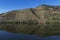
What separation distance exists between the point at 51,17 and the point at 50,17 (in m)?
1.37

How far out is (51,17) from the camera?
19912 centimetres

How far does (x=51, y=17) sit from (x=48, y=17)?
3619 mm

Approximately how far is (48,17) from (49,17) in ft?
5.39

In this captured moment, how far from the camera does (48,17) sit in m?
200

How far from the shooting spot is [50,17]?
199m

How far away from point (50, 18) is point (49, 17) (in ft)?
14.7

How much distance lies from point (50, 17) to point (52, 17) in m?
2.58

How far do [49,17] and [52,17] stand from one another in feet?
12.8

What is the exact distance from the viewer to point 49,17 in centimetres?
19825

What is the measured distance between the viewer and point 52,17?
199m

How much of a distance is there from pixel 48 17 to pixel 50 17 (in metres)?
2.48

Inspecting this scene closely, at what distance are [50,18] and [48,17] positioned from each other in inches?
233

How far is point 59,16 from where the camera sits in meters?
200
